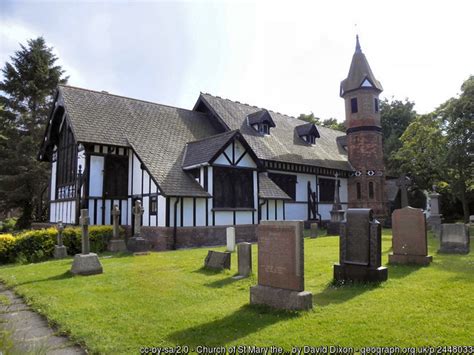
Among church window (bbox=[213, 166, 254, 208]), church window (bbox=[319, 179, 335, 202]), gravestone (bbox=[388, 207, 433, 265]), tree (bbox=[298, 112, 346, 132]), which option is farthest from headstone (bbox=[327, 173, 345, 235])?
tree (bbox=[298, 112, 346, 132])

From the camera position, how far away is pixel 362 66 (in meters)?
33.1

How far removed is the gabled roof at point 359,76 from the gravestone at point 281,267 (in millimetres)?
28070

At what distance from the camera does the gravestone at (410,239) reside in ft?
37.3

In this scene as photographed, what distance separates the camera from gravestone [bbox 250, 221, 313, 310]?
688 cm

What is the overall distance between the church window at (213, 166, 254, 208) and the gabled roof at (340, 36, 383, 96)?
53.5 feet

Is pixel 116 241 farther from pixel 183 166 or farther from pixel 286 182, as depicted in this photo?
pixel 286 182

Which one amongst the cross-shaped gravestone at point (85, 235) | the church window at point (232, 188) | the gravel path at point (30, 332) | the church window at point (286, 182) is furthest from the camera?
the church window at point (286, 182)

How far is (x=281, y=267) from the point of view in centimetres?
715

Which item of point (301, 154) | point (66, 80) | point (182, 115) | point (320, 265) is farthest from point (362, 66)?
point (66, 80)

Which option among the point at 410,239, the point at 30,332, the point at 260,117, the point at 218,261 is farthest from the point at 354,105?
the point at 30,332

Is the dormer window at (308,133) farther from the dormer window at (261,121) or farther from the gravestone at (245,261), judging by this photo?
the gravestone at (245,261)

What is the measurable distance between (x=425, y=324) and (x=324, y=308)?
168 cm

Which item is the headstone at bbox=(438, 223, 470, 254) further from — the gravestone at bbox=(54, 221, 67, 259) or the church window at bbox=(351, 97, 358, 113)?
the church window at bbox=(351, 97, 358, 113)

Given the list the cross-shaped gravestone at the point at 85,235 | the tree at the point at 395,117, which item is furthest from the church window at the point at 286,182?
the tree at the point at 395,117
